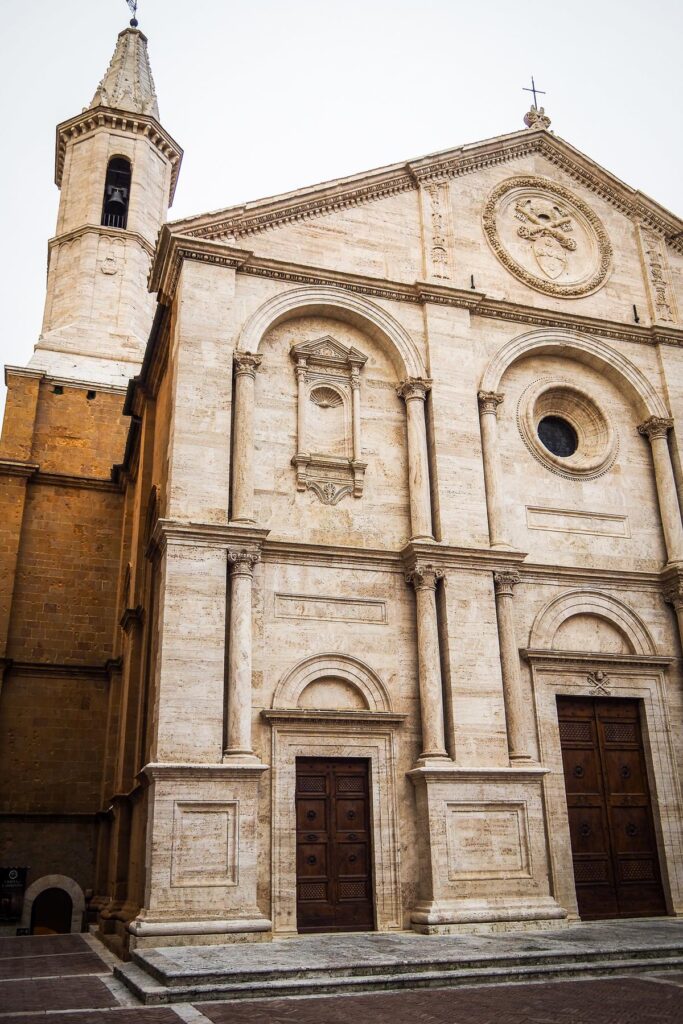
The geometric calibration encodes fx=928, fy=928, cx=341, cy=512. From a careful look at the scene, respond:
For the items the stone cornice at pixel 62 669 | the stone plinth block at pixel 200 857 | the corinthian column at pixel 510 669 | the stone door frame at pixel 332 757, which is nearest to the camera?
the stone plinth block at pixel 200 857

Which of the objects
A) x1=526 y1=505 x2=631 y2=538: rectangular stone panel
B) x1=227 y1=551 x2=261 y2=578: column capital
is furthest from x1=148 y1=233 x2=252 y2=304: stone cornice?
x1=526 y1=505 x2=631 y2=538: rectangular stone panel

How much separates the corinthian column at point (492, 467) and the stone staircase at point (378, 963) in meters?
6.76

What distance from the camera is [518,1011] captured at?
880cm

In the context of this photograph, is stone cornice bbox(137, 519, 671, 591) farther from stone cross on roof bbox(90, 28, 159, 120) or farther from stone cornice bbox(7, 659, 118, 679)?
Result: stone cross on roof bbox(90, 28, 159, 120)

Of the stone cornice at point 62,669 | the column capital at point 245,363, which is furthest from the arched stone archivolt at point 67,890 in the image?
the column capital at point 245,363

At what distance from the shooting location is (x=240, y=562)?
48.7 ft

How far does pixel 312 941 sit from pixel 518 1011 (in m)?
4.86

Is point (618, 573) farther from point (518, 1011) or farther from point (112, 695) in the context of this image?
point (112, 695)

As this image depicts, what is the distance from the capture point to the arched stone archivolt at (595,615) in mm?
16875

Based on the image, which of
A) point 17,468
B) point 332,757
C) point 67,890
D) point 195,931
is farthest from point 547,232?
point 67,890

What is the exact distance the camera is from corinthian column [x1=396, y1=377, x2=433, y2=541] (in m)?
16.5

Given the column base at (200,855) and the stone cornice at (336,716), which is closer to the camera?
the column base at (200,855)

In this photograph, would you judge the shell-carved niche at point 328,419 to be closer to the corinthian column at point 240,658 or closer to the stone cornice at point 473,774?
the corinthian column at point 240,658

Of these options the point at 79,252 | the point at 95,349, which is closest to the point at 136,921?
the point at 95,349
